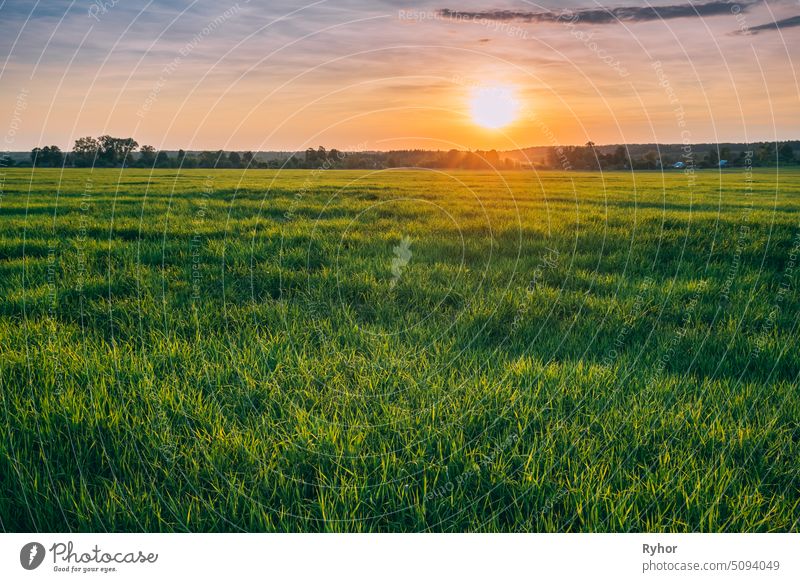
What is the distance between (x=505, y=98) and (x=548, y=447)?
332 cm

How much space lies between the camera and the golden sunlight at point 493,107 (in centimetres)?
493

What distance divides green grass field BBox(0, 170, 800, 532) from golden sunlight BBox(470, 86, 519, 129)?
5.75 ft

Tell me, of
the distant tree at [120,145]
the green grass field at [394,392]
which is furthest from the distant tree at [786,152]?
the distant tree at [120,145]

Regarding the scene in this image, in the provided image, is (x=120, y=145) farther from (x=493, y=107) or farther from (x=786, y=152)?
(x=786, y=152)

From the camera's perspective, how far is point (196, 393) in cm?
358

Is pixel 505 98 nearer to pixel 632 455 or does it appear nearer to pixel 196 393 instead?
pixel 632 455

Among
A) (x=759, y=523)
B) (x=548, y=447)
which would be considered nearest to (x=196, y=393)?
(x=548, y=447)

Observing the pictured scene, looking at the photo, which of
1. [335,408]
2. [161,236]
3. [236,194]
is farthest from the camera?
[236,194]
